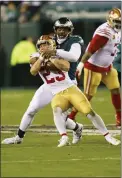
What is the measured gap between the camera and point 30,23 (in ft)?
67.1

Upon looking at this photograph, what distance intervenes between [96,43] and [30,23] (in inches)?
384

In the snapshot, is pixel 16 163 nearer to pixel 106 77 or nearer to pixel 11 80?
pixel 106 77

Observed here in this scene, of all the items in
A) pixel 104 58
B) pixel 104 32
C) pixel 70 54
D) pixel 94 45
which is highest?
pixel 70 54

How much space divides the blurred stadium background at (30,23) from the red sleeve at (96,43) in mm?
9016

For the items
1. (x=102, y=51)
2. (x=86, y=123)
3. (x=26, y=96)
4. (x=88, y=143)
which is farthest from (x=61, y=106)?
(x=26, y=96)

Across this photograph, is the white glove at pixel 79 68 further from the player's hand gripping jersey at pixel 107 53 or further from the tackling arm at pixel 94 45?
the player's hand gripping jersey at pixel 107 53

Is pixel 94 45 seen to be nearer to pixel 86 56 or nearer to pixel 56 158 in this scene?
pixel 86 56

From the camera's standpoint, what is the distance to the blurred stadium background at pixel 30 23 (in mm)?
20078

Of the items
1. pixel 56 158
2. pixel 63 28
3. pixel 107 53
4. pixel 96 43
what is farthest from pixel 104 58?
pixel 56 158

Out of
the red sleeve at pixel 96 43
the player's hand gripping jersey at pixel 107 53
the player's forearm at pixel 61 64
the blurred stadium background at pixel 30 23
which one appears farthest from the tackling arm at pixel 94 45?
the blurred stadium background at pixel 30 23

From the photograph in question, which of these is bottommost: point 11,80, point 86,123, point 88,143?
point 11,80

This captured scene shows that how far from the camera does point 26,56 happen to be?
64.8 ft

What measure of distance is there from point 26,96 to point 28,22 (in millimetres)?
3384

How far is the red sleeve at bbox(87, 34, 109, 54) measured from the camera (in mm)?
10766
